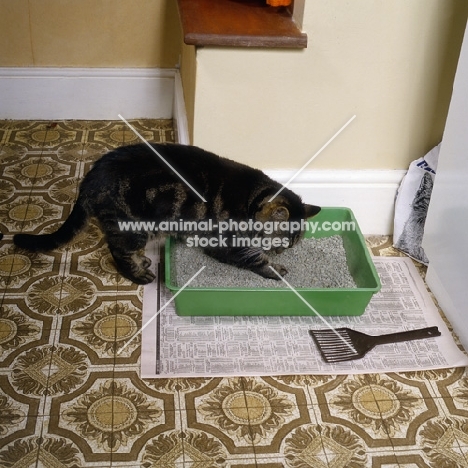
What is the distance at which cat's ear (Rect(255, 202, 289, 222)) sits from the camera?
1.57 m

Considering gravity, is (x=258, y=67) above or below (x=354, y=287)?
above

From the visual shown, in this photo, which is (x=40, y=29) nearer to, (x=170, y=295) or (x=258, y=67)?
(x=258, y=67)

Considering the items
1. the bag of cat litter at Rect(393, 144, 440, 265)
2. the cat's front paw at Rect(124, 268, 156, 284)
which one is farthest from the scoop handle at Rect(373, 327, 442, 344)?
the cat's front paw at Rect(124, 268, 156, 284)

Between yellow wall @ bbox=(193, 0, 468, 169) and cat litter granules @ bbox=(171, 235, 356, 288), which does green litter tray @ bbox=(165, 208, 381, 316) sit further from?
yellow wall @ bbox=(193, 0, 468, 169)

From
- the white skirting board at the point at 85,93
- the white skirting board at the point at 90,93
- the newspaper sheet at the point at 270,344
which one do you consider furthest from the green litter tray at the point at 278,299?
the white skirting board at the point at 85,93

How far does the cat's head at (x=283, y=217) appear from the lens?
5.16ft

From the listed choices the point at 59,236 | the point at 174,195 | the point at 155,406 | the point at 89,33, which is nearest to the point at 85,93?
the point at 89,33

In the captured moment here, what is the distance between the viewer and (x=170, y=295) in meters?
1.74

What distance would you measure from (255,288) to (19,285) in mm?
638

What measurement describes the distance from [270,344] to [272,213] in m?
0.32

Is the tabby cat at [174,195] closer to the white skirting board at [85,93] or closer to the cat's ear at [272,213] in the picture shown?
the cat's ear at [272,213]

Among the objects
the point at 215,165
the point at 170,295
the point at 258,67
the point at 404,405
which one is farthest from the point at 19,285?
the point at 404,405

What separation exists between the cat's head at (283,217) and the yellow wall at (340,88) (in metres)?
0.27

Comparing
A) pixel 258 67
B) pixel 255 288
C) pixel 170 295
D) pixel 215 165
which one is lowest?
pixel 170 295
